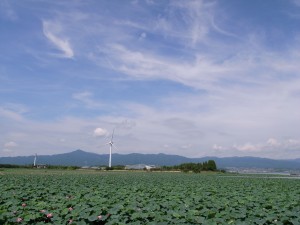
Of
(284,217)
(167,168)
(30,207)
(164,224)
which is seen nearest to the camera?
(164,224)

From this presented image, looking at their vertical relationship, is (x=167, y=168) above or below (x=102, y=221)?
above

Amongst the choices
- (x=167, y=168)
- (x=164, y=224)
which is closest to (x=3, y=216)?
(x=164, y=224)

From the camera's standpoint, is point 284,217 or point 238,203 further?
point 238,203

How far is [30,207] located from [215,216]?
6723mm

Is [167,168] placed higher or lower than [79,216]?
higher

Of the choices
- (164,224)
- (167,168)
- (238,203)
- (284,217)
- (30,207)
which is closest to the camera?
(164,224)

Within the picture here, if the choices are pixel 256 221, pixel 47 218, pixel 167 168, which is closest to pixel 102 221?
pixel 47 218

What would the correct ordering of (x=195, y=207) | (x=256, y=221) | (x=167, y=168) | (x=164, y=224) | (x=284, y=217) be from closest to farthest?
(x=164, y=224) → (x=256, y=221) → (x=284, y=217) → (x=195, y=207) → (x=167, y=168)

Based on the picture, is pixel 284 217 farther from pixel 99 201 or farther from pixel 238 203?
pixel 99 201

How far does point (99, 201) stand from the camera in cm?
1574

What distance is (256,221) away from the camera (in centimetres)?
1165

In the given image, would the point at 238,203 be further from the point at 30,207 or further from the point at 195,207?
the point at 30,207

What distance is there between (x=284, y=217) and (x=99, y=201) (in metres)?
7.30

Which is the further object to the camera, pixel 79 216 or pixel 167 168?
pixel 167 168
